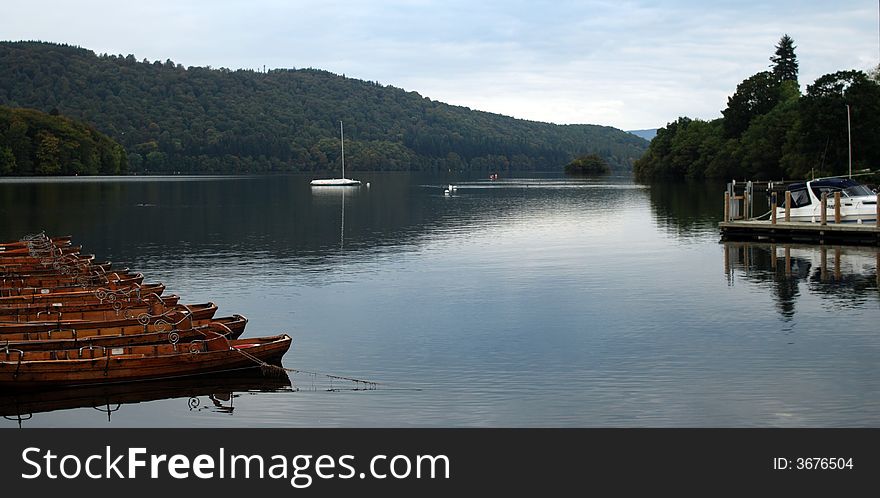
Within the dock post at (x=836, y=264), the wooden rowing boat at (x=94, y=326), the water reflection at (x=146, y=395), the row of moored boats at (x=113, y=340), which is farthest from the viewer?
the dock post at (x=836, y=264)

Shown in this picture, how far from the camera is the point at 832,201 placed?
5625cm

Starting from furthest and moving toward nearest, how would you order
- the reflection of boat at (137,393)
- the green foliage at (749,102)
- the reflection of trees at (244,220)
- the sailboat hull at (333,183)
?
the sailboat hull at (333,183), the green foliage at (749,102), the reflection of trees at (244,220), the reflection of boat at (137,393)

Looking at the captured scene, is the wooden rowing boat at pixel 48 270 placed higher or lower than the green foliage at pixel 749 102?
lower

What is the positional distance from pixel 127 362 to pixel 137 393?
2.83 ft

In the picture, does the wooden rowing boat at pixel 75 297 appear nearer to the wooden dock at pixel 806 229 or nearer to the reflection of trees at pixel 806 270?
the reflection of trees at pixel 806 270

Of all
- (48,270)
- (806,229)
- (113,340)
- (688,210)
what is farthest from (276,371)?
(688,210)

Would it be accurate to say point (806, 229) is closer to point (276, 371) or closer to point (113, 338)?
point (276, 371)

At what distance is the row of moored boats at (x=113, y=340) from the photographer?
2333cm

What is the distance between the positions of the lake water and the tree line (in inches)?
2243

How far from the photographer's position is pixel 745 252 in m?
52.8

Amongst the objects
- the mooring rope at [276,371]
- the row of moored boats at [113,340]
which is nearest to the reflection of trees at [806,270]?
the mooring rope at [276,371]

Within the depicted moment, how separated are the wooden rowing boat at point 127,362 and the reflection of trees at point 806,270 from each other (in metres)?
18.3

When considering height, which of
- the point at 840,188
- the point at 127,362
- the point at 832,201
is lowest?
the point at 127,362
